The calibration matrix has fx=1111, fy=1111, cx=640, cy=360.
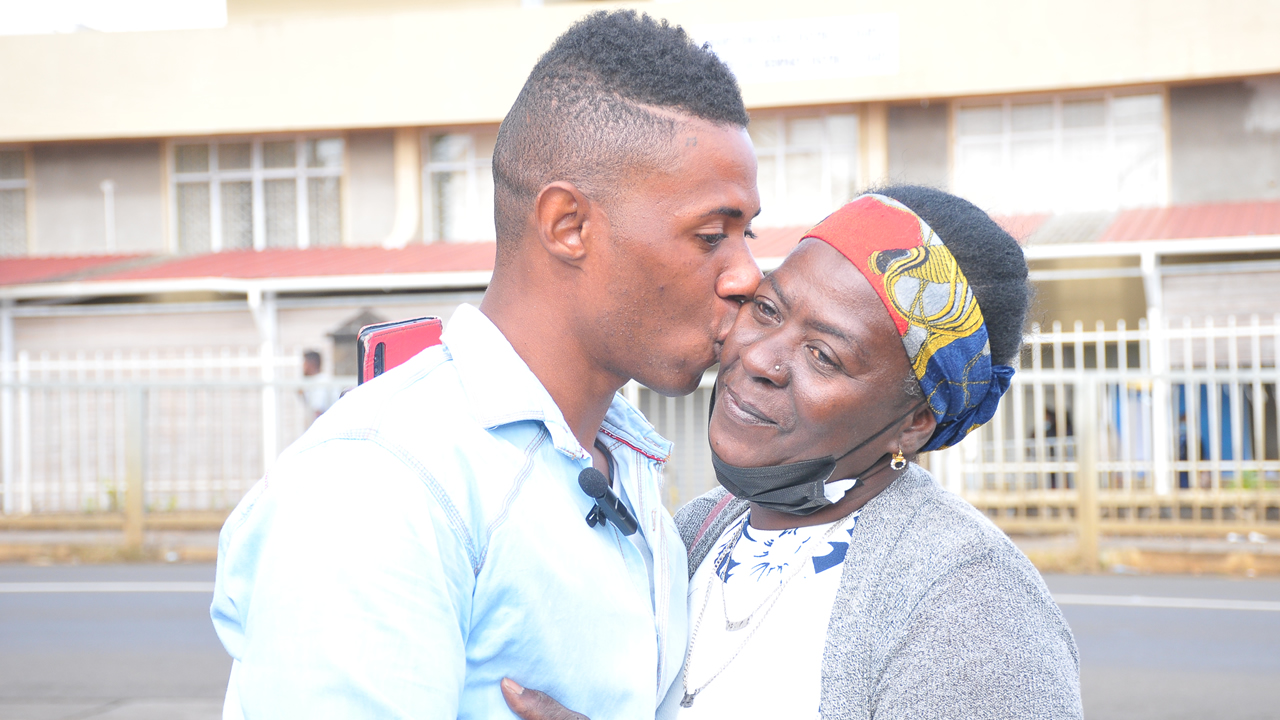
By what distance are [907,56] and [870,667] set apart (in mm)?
13891

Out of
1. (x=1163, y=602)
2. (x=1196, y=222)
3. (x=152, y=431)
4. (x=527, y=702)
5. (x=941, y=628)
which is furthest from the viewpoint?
(x=1196, y=222)

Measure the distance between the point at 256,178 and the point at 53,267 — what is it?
3109 mm

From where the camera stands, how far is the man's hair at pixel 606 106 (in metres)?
1.70

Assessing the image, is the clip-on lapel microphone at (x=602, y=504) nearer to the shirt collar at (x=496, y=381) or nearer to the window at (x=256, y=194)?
the shirt collar at (x=496, y=381)

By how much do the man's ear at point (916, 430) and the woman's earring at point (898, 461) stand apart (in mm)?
10

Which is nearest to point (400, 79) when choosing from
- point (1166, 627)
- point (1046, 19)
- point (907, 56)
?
point (907, 56)

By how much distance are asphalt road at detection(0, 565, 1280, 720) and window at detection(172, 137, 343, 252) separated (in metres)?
8.47

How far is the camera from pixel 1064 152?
14.9m

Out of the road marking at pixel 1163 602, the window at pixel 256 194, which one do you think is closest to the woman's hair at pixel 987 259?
the road marking at pixel 1163 602

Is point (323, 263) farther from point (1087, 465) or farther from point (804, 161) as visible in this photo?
point (1087, 465)

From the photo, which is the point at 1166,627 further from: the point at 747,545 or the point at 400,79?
the point at 400,79

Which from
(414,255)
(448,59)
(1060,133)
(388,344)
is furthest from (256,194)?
(388,344)

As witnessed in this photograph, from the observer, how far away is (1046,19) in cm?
1418

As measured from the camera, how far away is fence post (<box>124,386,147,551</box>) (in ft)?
34.9
